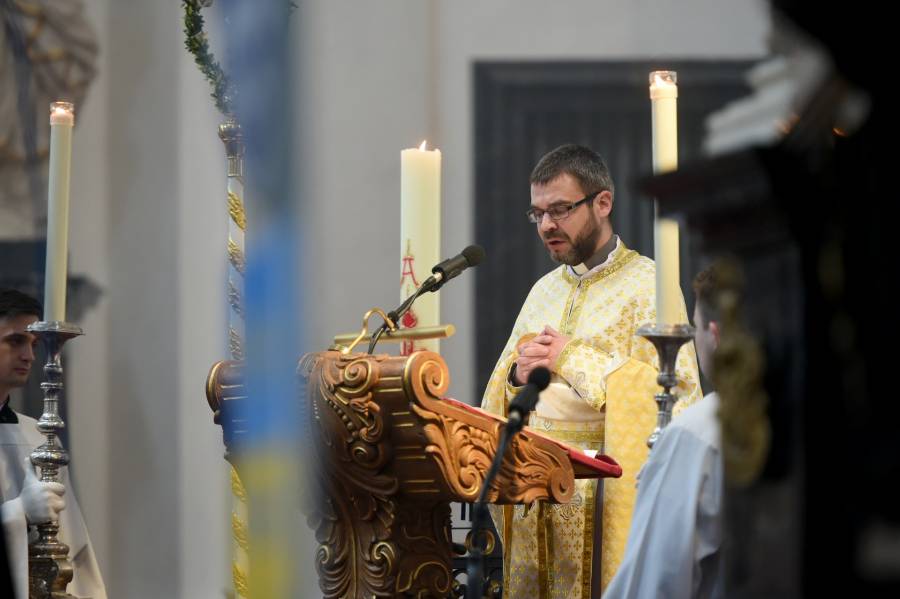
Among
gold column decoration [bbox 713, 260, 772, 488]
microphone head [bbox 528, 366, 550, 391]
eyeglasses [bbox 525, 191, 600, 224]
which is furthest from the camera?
eyeglasses [bbox 525, 191, 600, 224]

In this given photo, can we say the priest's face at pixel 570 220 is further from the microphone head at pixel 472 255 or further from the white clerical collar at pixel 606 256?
the microphone head at pixel 472 255

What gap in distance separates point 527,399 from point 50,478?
1.70 m

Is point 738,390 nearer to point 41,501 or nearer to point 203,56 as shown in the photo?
point 41,501

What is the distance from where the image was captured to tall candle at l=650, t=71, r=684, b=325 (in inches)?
119

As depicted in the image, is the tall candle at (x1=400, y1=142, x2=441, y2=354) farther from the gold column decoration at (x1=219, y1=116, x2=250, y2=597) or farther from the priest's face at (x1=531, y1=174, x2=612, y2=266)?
the priest's face at (x1=531, y1=174, x2=612, y2=266)

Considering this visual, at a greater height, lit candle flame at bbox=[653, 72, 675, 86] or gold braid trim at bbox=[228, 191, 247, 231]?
lit candle flame at bbox=[653, 72, 675, 86]

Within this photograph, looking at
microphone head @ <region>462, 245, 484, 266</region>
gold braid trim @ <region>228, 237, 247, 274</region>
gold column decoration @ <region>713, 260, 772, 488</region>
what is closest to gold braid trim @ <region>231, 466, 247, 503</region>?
gold braid trim @ <region>228, 237, 247, 274</region>

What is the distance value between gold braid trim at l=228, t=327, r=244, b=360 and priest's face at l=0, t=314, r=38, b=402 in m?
0.97

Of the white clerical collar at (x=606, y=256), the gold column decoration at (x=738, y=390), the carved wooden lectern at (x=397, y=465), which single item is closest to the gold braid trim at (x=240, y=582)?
the carved wooden lectern at (x=397, y=465)

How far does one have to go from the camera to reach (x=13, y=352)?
4.59 metres

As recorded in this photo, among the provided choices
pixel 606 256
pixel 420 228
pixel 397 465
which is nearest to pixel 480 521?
pixel 397 465

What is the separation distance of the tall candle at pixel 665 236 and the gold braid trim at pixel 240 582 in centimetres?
134

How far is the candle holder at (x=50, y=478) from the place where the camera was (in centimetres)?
357

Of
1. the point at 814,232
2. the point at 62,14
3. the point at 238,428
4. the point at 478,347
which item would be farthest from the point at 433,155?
the point at 62,14
